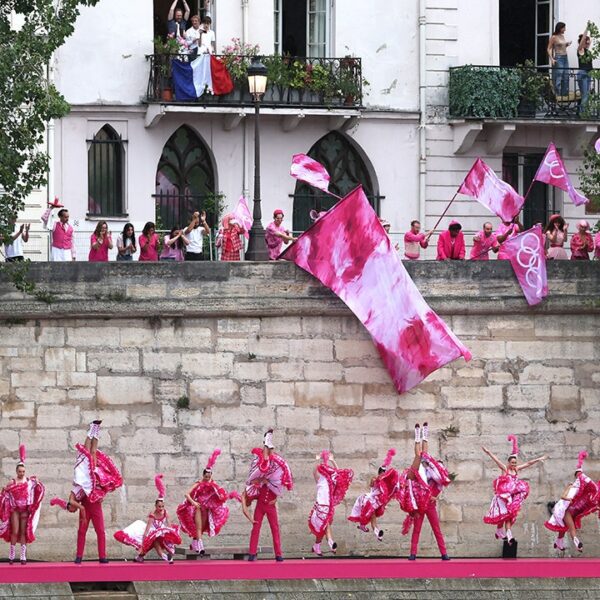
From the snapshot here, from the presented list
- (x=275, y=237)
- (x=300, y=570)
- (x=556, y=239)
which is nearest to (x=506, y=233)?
(x=556, y=239)

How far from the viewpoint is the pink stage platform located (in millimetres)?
32500

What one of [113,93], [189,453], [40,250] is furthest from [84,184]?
Answer: [189,453]

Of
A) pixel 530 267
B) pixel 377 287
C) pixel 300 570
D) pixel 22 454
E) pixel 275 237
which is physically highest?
pixel 275 237

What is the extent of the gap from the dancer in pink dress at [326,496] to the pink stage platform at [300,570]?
0.73 m

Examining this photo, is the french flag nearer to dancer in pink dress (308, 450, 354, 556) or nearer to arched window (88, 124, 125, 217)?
arched window (88, 124, 125, 217)

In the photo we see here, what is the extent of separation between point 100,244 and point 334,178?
668 centimetres

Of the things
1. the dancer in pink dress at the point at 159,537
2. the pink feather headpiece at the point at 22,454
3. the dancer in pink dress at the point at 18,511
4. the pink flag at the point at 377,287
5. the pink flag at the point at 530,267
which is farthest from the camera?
the pink flag at the point at 530,267

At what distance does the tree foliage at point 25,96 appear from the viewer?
112ft

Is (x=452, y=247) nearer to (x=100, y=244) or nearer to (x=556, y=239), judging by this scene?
(x=556, y=239)

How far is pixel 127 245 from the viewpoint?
36875mm

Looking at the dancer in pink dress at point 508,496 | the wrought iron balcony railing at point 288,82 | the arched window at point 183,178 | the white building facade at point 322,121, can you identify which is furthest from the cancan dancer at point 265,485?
the wrought iron balcony railing at point 288,82

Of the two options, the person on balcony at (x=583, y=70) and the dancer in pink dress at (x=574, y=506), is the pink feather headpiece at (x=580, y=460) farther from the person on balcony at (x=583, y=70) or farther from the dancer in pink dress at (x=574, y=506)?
the person on balcony at (x=583, y=70)

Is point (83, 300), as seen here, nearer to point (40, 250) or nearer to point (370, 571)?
point (40, 250)

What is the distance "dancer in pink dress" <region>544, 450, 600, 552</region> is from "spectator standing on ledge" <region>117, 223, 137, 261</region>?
6.42m
